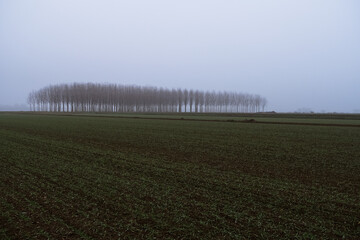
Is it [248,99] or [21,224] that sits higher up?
[248,99]

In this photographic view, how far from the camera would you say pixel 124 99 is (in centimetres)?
11138

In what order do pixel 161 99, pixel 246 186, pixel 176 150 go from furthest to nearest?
pixel 161 99
pixel 176 150
pixel 246 186

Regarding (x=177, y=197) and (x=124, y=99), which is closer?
(x=177, y=197)

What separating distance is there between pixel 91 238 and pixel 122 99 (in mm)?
110694

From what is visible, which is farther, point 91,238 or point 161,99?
point 161,99

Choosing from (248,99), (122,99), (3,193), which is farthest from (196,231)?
(248,99)

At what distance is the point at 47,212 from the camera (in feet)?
15.2

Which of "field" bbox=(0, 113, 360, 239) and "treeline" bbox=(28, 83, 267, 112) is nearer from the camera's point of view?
"field" bbox=(0, 113, 360, 239)

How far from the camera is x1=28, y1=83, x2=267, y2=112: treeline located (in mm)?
109000

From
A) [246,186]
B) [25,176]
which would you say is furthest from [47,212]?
[246,186]

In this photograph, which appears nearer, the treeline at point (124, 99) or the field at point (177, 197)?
the field at point (177, 197)

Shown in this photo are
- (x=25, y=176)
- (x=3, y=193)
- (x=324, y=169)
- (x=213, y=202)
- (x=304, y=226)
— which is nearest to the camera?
(x=304, y=226)

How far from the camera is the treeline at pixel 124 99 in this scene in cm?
10900

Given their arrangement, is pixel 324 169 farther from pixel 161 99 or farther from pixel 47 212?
pixel 161 99
